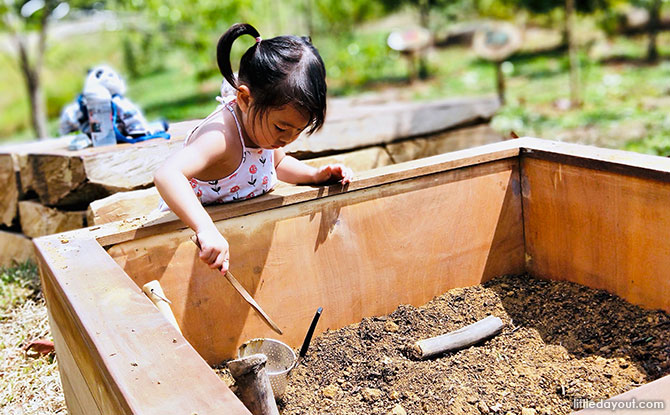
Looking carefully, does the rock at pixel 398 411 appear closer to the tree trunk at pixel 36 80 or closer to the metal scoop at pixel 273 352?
the metal scoop at pixel 273 352

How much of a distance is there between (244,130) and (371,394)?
35.9 inches

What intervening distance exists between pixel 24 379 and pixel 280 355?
112cm

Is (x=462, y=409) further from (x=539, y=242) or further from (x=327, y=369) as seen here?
(x=539, y=242)

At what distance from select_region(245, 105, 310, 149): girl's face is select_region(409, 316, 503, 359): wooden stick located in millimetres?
765

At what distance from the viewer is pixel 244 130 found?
85.4 inches

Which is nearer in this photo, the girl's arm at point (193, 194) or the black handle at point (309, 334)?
the girl's arm at point (193, 194)

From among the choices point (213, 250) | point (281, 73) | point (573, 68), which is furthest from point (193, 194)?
point (573, 68)

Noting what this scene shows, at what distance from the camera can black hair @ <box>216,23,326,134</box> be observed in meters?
1.92

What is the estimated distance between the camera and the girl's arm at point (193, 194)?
5.76 feet

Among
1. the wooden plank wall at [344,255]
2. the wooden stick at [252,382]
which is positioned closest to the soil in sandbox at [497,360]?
the wooden plank wall at [344,255]

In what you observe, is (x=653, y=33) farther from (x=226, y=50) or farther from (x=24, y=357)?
(x=24, y=357)

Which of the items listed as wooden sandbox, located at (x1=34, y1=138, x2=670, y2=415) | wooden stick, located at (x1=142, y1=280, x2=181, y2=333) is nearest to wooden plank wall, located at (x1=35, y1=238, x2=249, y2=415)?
wooden sandbox, located at (x1=34, y1=138, x2=670, y2=415)

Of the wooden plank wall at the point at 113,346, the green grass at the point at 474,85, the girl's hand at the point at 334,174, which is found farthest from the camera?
the green grass at the point at 474,85

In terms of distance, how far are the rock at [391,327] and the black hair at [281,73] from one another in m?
0.75
